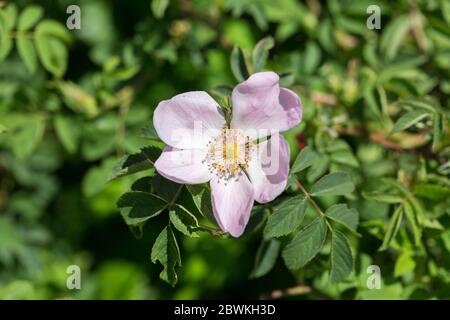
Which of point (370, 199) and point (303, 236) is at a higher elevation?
point (370, 199)

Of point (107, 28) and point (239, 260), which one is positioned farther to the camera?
point (107, 28)

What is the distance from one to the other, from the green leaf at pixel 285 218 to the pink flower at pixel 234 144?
0.06 m

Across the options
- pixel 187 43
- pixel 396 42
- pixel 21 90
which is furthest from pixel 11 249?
pixel 396 42

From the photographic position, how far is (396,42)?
2373mm

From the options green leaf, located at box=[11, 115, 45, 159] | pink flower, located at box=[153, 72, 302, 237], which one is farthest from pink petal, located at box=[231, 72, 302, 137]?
green leaf, located at box=[11, 115, 45, 159]

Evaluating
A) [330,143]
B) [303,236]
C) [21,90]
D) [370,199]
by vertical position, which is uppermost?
[21,90]

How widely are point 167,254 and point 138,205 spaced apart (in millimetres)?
137

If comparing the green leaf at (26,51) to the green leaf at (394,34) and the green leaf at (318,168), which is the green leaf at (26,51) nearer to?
the green leaf at (318,168)

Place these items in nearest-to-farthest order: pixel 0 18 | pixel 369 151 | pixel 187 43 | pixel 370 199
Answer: pixel 370 199, pixel 0 18, pixel 369 151, pixel 187 43

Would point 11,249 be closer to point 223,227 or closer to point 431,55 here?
point 223,227

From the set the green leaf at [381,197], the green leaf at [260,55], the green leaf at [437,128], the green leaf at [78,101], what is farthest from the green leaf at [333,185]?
the green leaf at [78,101]

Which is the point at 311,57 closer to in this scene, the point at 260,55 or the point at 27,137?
the point at 260,55

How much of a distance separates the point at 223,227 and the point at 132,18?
149cm

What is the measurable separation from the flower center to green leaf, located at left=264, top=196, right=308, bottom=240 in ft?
0.52
